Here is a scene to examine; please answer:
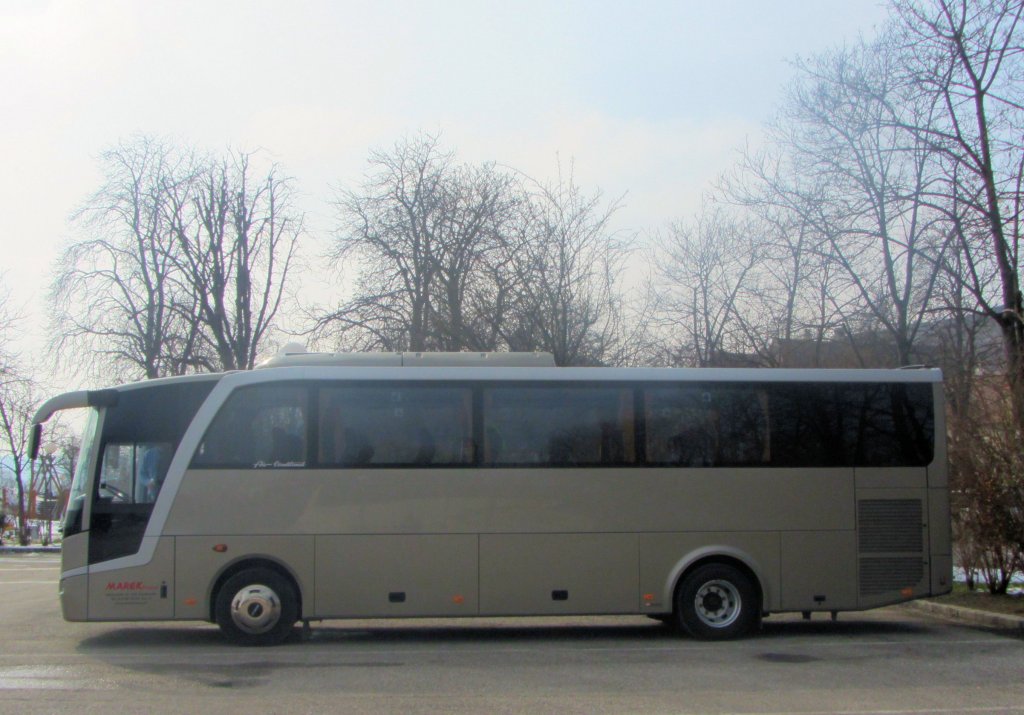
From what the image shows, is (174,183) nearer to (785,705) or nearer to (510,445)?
(510,445)

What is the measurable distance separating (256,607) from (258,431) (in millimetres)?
2048

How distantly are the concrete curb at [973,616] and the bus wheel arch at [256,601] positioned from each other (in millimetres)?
8961

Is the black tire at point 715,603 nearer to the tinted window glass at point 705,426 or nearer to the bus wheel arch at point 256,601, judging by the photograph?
the tinted window glass at point 705,426

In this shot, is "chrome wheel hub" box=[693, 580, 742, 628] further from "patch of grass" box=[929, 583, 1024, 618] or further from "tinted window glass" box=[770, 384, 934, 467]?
"patch of grass" box=[929, 583, 1024, 618]

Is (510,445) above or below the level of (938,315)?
below

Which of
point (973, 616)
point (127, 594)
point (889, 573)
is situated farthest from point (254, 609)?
point (973, 616)

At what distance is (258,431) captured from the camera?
12289 mm

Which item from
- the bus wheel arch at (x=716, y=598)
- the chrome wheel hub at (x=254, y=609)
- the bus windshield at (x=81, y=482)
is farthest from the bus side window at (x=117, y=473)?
the bus wheel arch at (x=716, y=598)

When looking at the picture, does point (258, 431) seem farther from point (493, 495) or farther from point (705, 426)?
point (705, 426)

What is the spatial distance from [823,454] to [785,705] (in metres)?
4.74

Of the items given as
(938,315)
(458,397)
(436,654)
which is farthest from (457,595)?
(938,315)

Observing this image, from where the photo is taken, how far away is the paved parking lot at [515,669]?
898 centimetres

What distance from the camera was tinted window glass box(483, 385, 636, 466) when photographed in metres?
12.5

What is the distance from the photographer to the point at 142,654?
1173 centimetres
